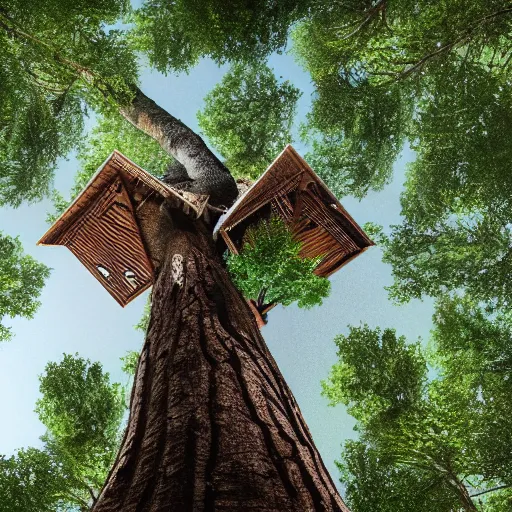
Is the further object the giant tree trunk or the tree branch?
A: the tree branch

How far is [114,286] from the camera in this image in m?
5.24

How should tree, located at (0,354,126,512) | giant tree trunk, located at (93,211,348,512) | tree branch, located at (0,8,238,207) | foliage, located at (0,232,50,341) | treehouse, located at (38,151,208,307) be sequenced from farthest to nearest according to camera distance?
foliage, located at (0,232,50,341) → tree, located at (0,354,126,512) → tree branch, located at (0,8,238,207) → treehouse, located at (38,151,208,307) → giant tree trunk, located at (93,211,348,512)

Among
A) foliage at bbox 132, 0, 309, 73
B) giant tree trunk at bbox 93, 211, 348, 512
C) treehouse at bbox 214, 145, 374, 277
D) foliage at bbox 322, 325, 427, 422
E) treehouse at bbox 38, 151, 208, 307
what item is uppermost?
foliage at bbox 132, 0, 309, 73

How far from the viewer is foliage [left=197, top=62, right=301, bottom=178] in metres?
10.9

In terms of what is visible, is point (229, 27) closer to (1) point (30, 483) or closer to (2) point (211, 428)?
(1) point (30, 483)

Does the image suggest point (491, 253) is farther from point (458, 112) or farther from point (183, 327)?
point (183, 327)

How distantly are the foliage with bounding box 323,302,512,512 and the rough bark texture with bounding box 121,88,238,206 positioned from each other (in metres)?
3.39

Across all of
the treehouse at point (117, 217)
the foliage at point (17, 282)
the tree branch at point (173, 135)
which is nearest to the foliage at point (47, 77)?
the tree branch at point (173, 135)

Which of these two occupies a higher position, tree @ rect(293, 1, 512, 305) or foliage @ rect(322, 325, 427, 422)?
tree @ rect(293, 1, 512, 305)

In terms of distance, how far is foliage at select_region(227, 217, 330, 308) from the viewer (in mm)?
4227

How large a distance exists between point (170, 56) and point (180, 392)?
31.0 feet

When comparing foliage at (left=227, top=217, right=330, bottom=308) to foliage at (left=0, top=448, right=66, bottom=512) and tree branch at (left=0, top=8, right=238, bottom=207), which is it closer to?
tree branch at (left=0, top=8, right=238, bottom=207)

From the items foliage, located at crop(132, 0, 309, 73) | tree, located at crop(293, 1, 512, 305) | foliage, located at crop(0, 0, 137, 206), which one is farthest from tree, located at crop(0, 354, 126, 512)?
foliage, located at crop(132, 0, 309, 73)

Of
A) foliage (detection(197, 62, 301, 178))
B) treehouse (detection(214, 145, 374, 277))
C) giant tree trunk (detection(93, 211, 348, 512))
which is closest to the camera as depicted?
giant tree trunk (detection(93, 211, 348, 512))
